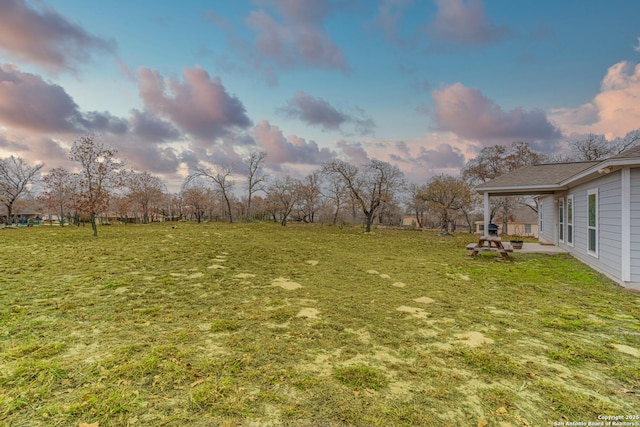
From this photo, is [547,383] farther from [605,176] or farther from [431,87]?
[431,87]

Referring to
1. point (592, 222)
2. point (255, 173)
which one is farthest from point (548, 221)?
point (255, 173)

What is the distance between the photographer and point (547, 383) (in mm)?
2127

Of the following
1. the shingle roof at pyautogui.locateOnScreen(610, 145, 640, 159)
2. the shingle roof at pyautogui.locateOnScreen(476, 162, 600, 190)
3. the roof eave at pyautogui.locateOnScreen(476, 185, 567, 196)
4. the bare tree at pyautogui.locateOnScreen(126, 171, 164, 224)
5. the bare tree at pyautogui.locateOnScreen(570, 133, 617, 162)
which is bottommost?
the roof eave at pyautogui.locateOnScreen(476, 185, 567, 196)

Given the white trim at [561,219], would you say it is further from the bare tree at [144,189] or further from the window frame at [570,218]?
the bare tree at [144,189]

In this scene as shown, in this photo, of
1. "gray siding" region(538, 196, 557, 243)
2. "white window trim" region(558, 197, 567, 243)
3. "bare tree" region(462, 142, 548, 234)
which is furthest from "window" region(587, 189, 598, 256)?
"bare tree" region(462, 142, 548, 234)

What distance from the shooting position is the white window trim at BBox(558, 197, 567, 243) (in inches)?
424

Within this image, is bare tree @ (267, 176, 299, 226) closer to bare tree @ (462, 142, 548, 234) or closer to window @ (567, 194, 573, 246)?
bare tree @ (462, 142, 548, 234)

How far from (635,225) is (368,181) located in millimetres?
17090

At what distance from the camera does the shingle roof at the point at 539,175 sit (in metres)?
10.7

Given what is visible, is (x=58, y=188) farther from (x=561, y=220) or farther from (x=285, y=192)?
(x=561, y=220)

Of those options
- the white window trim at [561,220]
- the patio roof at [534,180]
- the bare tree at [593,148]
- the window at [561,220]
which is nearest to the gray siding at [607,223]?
the patio roof at [534,180]

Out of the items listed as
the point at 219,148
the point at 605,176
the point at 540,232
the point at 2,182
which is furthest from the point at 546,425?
the point at 2,182

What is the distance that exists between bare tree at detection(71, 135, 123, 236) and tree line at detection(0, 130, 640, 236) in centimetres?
4

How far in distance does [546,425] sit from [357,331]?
69.5 inches
